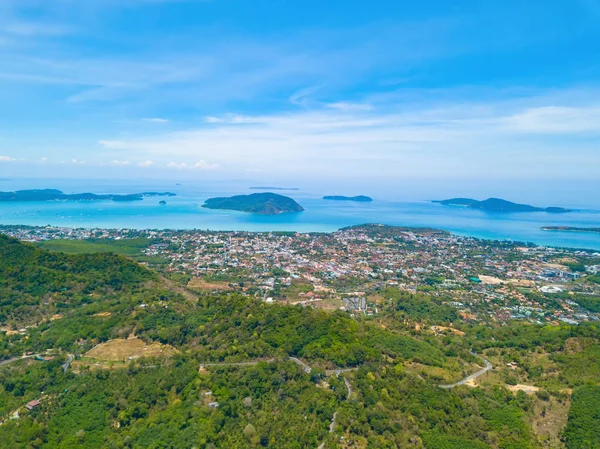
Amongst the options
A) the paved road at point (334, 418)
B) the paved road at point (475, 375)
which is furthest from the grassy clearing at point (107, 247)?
the paved road at point (475, 375)

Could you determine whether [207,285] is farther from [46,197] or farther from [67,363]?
[46,197]

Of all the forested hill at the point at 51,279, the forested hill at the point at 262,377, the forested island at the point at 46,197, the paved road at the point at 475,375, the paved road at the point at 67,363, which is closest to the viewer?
the forested hill at the point at 262,377

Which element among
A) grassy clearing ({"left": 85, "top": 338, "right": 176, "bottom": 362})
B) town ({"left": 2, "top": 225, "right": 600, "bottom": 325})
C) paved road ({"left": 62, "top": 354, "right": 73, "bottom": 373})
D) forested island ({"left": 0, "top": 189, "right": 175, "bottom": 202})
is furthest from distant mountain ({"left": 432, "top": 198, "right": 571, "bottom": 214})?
paved road ({"left": 62, "top": 354, "right": 73, "bottom": 373})

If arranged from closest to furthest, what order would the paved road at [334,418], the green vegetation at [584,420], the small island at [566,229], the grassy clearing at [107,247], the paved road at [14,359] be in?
the paved road at [334,418] < the green vegetation at [584,420] < the paved road at [14,359] < the grassy clearing at [107,247] < the small island at [566,229]

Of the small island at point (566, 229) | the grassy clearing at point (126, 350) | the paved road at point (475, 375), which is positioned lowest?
the paved road at point (475, 375)

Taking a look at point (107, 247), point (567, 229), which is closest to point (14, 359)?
point (107, 247)

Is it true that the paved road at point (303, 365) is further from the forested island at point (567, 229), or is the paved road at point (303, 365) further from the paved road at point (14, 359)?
the forested island at point (567, 229)

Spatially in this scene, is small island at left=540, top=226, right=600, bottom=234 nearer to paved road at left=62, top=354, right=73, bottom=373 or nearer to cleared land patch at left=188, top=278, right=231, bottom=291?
cleared land patch at left=188, top=278, right=231, bottom=291

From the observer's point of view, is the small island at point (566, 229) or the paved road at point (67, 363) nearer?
the paved road at point (67, 363)
